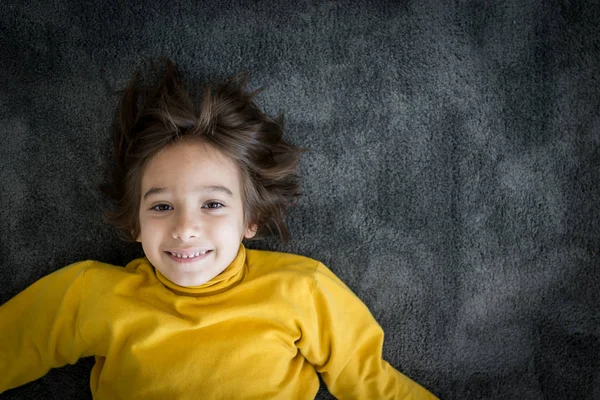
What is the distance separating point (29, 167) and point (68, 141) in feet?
0.38

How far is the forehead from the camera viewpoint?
1.06 metres

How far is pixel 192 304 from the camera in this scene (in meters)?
1.15

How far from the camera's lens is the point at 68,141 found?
4.25ft

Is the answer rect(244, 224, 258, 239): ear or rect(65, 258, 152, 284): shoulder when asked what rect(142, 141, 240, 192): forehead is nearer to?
rect(244, 224, 258, 239): ear

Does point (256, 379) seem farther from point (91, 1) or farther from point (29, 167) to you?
point (91, 1)

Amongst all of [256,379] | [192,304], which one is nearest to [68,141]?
[192,304]

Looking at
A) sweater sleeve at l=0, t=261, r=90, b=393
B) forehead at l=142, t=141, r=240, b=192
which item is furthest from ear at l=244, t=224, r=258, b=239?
sweater sleeve at l=0, t=261, r=90, b=393

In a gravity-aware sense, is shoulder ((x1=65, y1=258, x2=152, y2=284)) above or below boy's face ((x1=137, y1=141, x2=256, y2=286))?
below

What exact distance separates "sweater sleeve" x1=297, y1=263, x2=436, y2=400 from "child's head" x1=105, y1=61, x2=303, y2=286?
223 mm

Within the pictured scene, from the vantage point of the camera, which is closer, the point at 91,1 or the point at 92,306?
the point at 92,306

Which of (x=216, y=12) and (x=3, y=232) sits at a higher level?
(x=216, y=12)

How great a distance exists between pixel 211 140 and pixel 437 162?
580 mm

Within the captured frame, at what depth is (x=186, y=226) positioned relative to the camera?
1.03m

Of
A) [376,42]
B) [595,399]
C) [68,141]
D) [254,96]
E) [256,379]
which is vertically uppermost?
[376,42]
